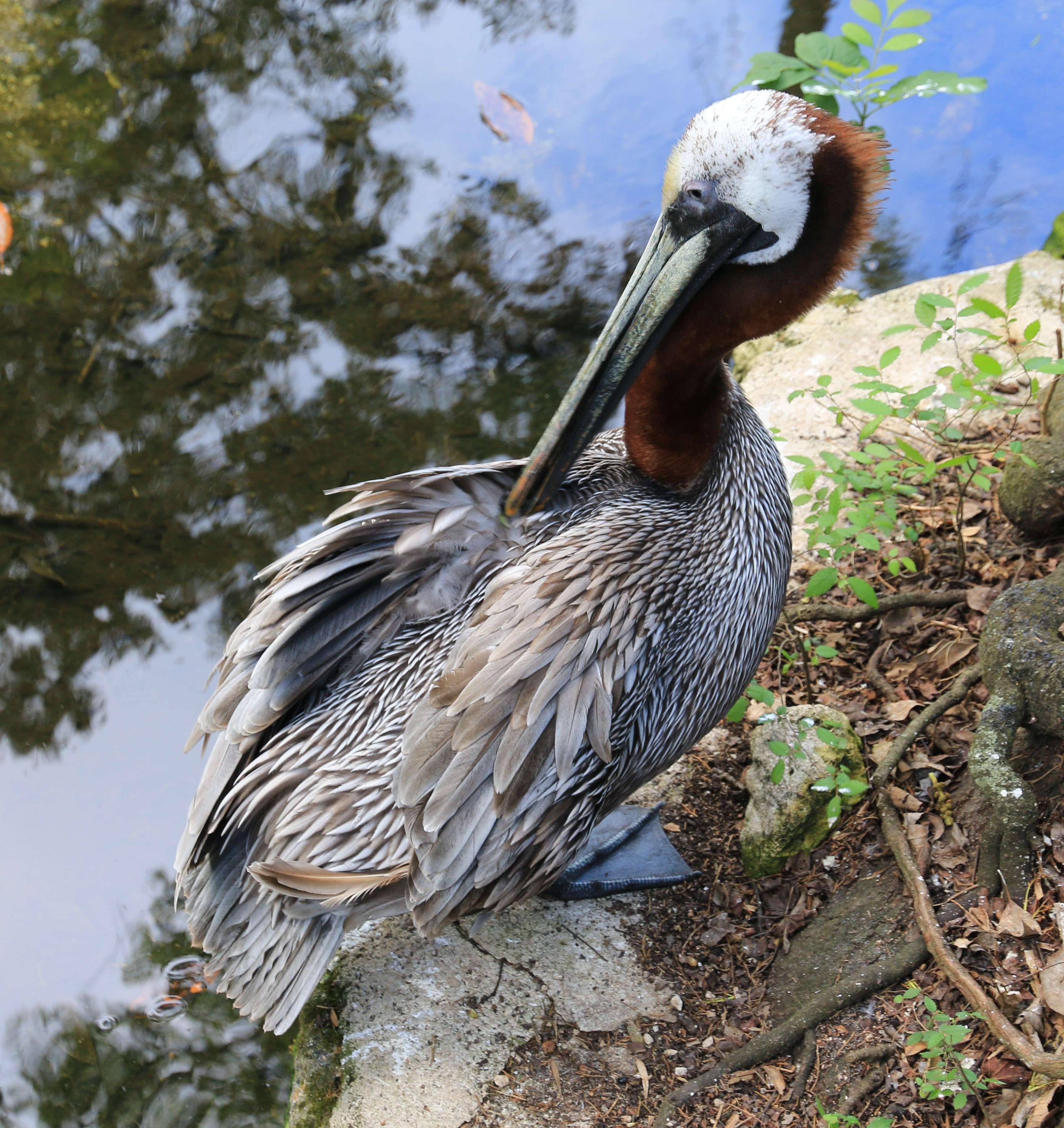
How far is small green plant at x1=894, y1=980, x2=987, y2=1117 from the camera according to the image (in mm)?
2240

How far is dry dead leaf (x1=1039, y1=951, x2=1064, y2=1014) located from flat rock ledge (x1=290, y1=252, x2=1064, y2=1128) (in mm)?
983

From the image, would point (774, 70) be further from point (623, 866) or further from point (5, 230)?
point (5, 230)

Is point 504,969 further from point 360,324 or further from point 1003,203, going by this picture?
point 1003,203

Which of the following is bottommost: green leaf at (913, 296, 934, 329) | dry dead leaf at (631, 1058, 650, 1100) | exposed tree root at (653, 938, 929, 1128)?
exposed tree root at (653, 938, 929, 1128)

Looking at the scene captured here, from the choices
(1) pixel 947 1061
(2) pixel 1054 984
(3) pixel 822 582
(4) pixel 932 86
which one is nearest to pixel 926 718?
(3) pixel 822 582

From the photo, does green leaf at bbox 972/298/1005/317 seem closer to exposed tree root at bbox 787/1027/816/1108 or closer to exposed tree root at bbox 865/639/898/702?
exposed tree root at bbox 865/639/898/702

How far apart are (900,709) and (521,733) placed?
4.56 ft

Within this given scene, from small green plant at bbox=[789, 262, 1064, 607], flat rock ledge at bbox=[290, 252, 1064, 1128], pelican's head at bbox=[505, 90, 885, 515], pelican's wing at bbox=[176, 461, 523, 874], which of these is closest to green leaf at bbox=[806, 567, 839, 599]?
small green plant at bbox=[789, 262, 1064, 607]

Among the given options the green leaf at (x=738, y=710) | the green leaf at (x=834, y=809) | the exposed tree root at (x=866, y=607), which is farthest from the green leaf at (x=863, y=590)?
the green leaf at (x=834, y=809)

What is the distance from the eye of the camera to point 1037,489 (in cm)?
316

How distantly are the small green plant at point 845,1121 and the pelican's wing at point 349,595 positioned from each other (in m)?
1.52

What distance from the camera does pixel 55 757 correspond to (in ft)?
12.9

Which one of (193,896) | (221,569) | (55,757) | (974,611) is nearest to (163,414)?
(221,569)

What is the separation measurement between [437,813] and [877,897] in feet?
4.20
